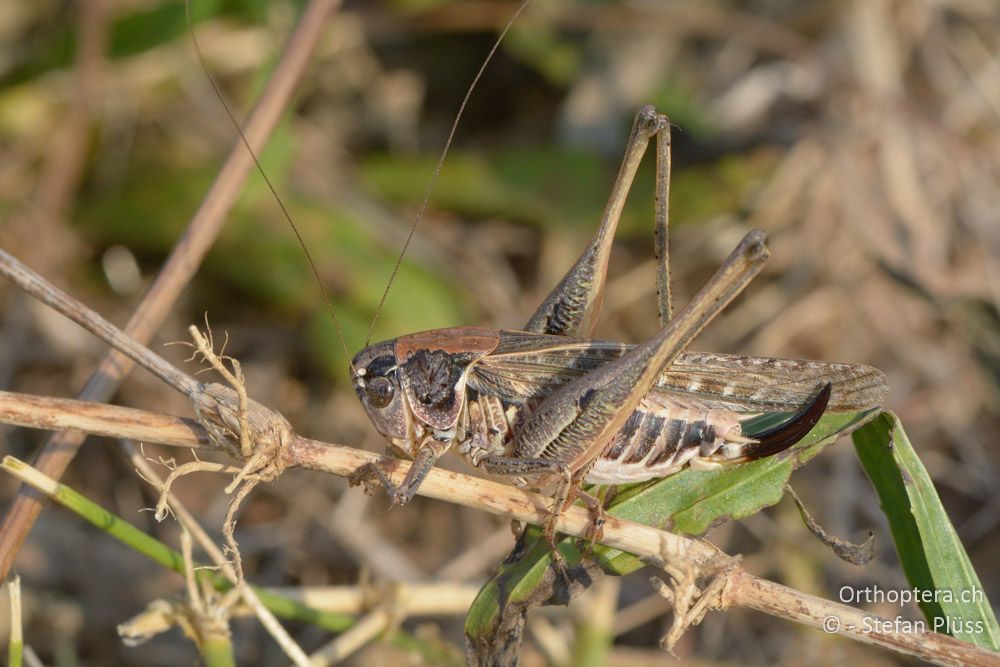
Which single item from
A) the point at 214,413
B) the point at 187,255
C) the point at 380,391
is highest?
the point at 187,255

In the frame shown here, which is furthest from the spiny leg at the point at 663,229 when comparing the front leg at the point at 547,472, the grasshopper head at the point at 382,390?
the grasshopper head at the point at 382,390

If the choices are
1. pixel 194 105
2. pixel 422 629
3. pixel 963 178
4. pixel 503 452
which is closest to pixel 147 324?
pixel 503 452

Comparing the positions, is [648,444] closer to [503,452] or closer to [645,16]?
[503,452]

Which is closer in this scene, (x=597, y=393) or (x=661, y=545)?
(x=661, y=545)

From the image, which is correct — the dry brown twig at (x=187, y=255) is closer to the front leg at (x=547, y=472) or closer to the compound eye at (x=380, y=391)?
the compound eye at (x=380, y=391)

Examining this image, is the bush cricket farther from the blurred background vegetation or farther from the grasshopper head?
the blurred background vegetation

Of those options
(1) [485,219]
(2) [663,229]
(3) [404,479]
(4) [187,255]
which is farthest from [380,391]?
(1) [485,219]

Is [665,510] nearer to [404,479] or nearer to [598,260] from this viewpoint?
[404,479]
